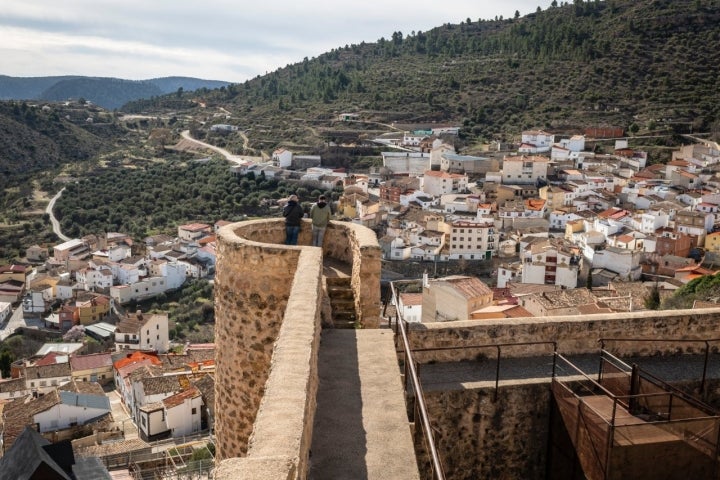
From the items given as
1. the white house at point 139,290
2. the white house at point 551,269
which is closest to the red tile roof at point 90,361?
the white house at point 139,290

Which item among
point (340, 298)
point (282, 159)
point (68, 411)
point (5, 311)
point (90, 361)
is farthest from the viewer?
point (282, 159)

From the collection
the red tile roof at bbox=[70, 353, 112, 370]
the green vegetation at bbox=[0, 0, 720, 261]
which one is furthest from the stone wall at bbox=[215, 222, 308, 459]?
the green vegetation at bbox=[0, 0, 720, 261]

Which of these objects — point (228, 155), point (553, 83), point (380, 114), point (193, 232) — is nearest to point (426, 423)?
point (193, 232)

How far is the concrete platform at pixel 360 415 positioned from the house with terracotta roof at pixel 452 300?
17.9 meters

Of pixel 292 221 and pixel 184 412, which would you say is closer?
pixel 292 221

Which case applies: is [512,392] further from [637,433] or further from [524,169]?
[524,169]

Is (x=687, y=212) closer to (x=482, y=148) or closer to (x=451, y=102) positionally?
(x=482, y=148)

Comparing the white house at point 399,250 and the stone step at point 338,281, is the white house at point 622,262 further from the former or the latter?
the stone step at point 338,281

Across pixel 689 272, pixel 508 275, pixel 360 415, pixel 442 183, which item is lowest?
pixel 508 275

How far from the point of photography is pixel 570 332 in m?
5.28

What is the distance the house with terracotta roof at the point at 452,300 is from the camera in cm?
2281

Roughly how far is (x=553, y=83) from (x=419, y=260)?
3907cm

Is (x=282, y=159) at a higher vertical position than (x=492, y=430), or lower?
lower

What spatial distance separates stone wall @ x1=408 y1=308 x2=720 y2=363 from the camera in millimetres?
5074
